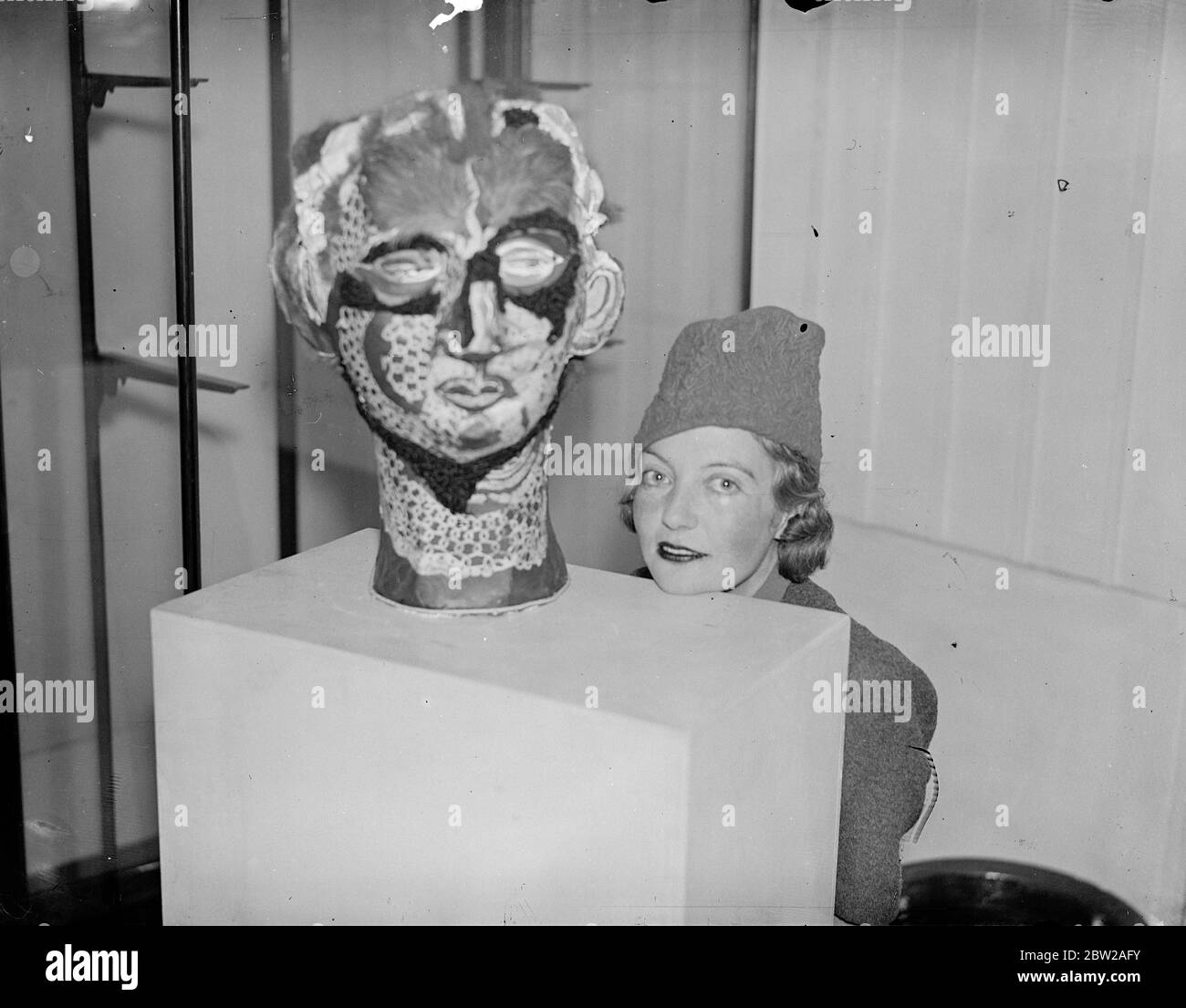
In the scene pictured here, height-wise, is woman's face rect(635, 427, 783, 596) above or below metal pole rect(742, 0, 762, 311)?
below

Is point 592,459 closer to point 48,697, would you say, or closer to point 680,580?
point 680,580

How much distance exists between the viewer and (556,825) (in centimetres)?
149

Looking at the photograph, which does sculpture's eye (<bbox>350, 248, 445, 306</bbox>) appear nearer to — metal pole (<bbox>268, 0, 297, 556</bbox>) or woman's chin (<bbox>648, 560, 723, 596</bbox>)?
woman's chin (<bbox>648, 560, 723, 596</bbox>)

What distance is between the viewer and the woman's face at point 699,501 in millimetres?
1807

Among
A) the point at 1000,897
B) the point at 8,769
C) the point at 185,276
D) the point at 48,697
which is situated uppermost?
the point at 185,276

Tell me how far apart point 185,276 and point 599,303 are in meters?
0.67

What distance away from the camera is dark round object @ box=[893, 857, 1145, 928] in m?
2.26

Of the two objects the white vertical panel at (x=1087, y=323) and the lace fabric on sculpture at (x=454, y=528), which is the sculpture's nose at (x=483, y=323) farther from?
the white vertical panel at (x=1087, y=323)

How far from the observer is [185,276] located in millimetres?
2004

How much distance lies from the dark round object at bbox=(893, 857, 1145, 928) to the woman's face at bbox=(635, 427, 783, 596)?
0.72 m

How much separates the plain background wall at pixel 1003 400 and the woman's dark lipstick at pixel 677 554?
2.09ft

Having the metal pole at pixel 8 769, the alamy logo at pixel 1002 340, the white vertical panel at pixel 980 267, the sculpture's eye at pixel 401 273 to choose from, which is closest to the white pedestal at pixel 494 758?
the sculpture's eye at pixel 401 273

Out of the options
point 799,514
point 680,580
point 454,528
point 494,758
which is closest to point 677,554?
point 680,580
